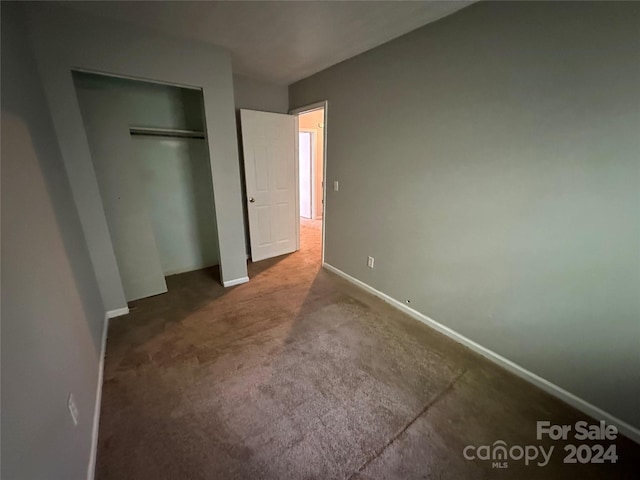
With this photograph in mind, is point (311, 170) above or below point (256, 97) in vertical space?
below

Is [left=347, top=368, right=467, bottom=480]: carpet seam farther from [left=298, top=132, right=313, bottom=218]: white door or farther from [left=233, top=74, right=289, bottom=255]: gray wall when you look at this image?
[left=298, top=132, right=313, bottom=218]: white door

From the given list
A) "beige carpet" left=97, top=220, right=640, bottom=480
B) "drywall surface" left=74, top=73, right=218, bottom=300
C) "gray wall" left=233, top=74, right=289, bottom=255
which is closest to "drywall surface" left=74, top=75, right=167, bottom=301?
"drywall surface" left=74, top=73, right=218, bottom=300

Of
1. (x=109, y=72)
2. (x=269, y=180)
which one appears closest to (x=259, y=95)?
(x=269, y=180)

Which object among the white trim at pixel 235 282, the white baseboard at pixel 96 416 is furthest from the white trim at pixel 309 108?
the white baseboard at pixel 96 416

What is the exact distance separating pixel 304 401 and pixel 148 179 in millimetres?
2765

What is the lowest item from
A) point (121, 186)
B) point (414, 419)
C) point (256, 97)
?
point (414, 419)

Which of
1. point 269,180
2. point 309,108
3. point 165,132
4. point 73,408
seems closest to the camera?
point 73,408

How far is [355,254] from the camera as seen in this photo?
9.87 ft

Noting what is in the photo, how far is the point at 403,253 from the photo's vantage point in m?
2.46

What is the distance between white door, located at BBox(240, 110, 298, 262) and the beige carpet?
1395 millimetres

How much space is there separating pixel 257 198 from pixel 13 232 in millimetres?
2562

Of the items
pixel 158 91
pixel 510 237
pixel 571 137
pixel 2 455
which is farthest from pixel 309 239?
pixel 2 455

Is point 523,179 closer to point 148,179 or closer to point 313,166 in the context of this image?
point 148,179

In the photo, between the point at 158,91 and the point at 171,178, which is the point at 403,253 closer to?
the point at 171,178
